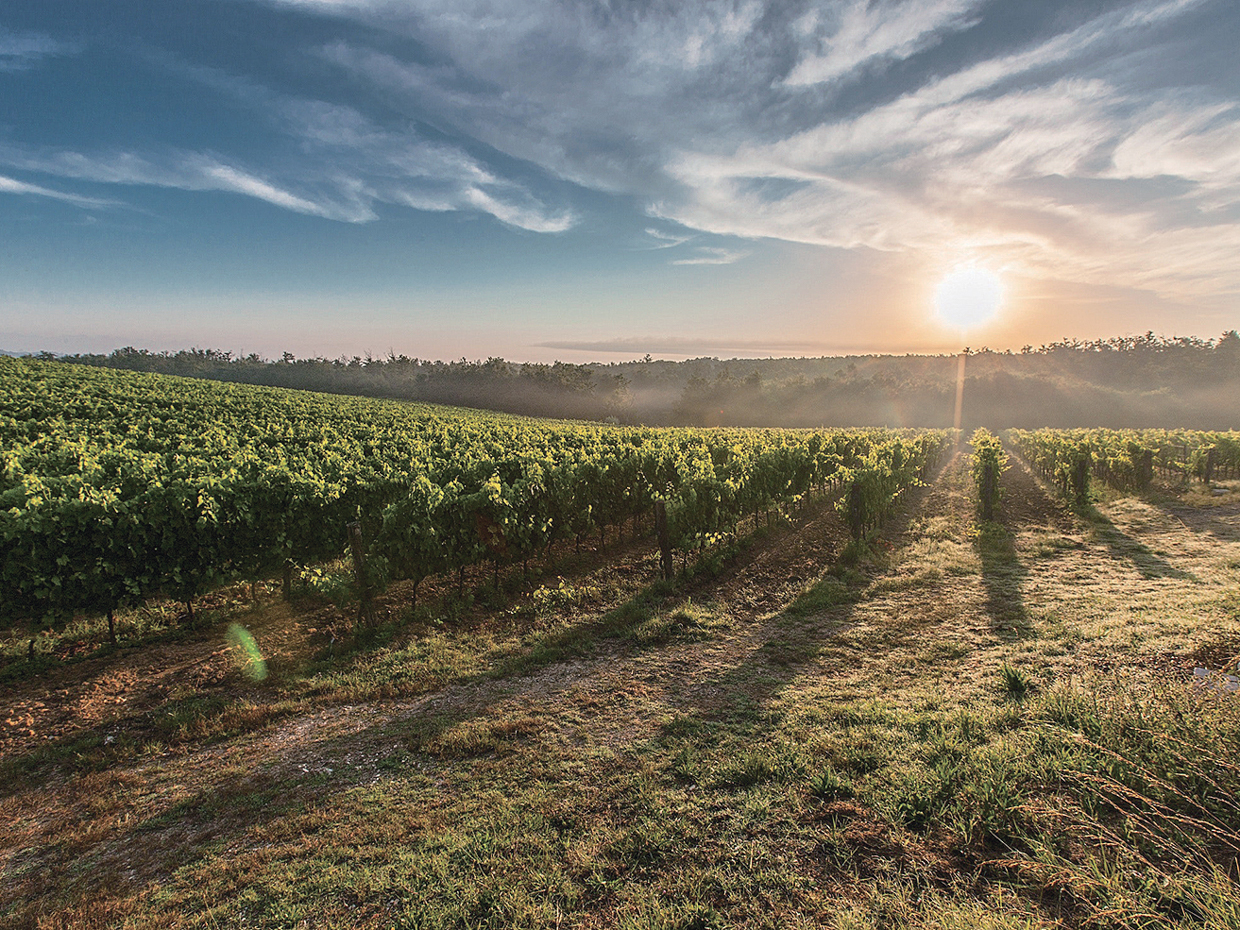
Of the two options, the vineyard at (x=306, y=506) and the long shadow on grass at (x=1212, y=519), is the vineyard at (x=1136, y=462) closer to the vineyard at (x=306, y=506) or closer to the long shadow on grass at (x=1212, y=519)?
the long shadow on grass at (x=1212, y=519)

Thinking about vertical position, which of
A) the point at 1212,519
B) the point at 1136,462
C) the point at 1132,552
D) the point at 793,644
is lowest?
the point at 793,644

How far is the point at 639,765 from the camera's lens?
15.2 feet

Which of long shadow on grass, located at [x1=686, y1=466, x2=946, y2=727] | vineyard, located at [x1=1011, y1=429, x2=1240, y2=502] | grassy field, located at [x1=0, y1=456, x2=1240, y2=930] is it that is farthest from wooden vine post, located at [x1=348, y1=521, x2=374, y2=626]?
vineyard, located at [x1=1011, y1=429, x2=1240, y2=502]

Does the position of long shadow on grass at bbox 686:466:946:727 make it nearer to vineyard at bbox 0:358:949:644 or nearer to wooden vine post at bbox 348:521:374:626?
vineyard at bbox 0:358:949:644

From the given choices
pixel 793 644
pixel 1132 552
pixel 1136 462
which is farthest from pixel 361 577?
pixel 1136 462

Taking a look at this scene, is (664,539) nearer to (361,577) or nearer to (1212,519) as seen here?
(361,577)

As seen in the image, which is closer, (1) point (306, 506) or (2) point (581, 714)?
(2) point (581, 714)

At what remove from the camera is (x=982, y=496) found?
15320mm

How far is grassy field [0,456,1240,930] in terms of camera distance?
3.20 meters

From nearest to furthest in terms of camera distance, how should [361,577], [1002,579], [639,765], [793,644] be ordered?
[639,765]
[793,644]
[361,577]
[1002,579]

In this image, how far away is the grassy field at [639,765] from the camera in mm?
3199

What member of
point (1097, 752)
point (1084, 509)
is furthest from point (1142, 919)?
point (1084, 509)

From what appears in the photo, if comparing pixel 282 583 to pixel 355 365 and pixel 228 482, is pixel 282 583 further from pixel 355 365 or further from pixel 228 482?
pixel 355 365

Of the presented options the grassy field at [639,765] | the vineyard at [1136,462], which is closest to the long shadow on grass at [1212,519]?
the vineyard at [1136,462]
